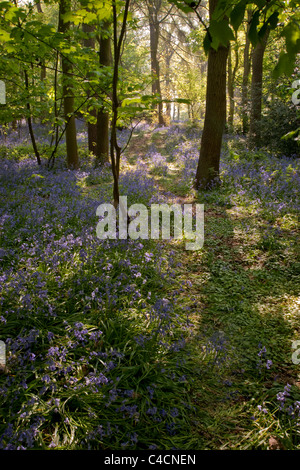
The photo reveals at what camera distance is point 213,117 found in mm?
8320

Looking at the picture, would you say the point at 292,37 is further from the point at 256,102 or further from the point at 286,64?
the point at 256,102

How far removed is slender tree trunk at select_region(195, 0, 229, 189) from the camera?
7.88 m

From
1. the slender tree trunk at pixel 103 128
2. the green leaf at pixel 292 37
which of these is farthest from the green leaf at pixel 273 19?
the slender tree trunk at pixel 103 128

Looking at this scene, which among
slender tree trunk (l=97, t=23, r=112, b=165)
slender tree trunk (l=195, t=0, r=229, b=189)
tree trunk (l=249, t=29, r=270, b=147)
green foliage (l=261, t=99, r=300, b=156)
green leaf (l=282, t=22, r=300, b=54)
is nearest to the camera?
green leaf (l=282, t=22, r=300, b=54)

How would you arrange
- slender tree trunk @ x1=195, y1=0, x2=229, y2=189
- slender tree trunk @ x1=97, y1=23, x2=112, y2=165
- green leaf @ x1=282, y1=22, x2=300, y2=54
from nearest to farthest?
green leaf @ x1=282, y1=22, x2=300, y2=54 < slender tree trunk @ x1=195, y1=0, x2=229, y2=189 < slender tree trunk @ x1=97, y1=23, x2=112, y2=165

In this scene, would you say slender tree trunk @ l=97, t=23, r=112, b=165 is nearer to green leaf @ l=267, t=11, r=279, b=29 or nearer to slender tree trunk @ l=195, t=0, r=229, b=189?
slender tree trunk @ l=195, t=0, r=229, b=189

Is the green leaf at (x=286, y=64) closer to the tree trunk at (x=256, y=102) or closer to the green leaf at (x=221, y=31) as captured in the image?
the green leaf at (x=221, y=31)

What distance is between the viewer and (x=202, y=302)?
13.5 feet

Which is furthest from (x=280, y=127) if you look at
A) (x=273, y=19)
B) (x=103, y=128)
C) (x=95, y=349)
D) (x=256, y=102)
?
(x=95, y=349)

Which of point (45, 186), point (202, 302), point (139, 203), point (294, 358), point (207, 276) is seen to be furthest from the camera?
point (45, 186)

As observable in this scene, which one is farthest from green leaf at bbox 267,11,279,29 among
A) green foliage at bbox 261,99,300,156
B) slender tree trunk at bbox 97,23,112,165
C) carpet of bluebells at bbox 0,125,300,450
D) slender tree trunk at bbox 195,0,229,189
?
green foliage at bbox 261,99,300,156
